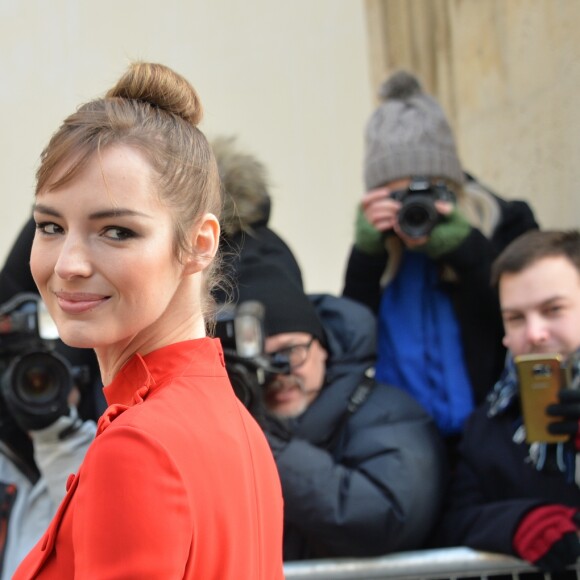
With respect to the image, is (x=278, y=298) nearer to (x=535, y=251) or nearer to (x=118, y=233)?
(x=535, y=251)

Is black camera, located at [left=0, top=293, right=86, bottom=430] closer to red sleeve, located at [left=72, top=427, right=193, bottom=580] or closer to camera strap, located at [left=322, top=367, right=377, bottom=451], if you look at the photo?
camera strap, located at [left=322, top=367, right=377, bottom=451]

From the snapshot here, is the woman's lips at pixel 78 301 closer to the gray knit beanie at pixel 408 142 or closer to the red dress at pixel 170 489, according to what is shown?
the red dress at pixel 170 489

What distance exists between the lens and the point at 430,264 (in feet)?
9.79

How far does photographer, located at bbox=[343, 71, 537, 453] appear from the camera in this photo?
9.26 ft

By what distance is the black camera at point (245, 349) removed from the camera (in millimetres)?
2396

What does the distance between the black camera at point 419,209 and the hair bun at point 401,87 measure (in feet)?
1.60

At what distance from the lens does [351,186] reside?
5082mm

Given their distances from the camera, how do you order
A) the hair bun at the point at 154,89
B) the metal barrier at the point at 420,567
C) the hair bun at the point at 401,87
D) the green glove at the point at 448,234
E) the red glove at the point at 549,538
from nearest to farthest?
the hair bun at the point at 154,89 < the red glove at the point at 549,538 < the metal barrier at the point at 420,567 < the green glove at the point at 448,234 < the hair bun at the point at 401,87

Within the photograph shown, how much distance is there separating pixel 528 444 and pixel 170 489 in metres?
1.64

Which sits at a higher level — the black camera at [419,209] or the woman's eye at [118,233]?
the black camera at [419,209]

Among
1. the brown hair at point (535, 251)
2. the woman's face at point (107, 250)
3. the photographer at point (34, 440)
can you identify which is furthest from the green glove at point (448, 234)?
the woman's face at point (107, 250)

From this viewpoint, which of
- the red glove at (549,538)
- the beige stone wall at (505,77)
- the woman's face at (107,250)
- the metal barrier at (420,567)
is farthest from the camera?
the beige stone wall at (505,77)

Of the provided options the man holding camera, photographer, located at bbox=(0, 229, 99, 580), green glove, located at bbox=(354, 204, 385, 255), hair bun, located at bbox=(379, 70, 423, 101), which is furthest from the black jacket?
hair bun, located at bbox=(379, 70, 423, 101)

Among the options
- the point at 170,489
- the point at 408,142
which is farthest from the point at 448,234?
the point at 170,489
